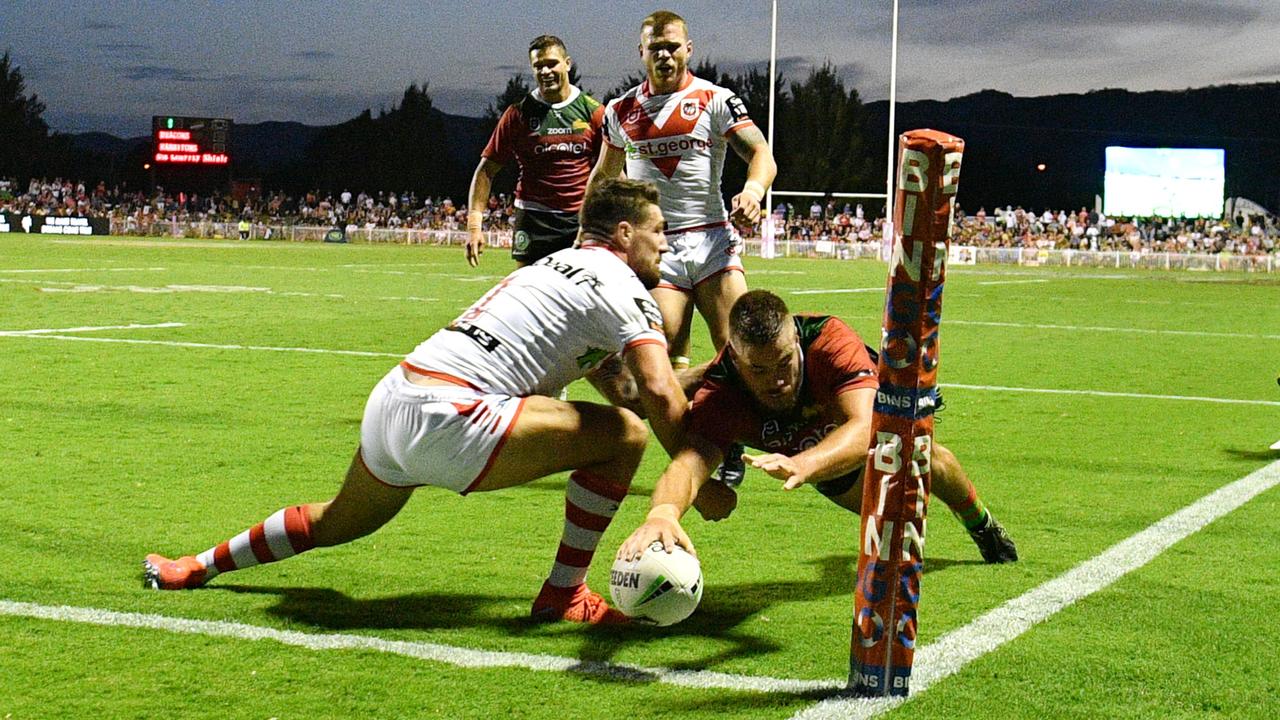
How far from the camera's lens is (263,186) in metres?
130

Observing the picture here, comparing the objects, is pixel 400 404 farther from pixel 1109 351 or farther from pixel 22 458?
pixel 1109 351

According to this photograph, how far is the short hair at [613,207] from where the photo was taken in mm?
5020

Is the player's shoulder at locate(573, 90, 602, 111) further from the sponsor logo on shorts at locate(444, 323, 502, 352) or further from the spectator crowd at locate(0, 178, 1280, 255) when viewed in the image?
the spectator crowd at locate(0, 178, 1280, 255)

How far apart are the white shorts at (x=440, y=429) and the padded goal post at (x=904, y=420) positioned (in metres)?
1.30

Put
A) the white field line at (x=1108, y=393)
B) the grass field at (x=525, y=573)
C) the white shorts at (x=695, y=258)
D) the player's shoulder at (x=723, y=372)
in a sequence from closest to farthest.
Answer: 1. the grass field at (x=525, y=573)
2. the player's shoulder at (x=723, y=372)
3. the white shorts at (x=695, y=258)
4. the white field line at (x=1108, y=393)

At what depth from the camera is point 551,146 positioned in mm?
9602

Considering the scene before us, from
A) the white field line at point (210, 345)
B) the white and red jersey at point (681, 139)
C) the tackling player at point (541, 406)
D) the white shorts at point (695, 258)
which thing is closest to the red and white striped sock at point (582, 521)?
the tackling player at point (541, 406)

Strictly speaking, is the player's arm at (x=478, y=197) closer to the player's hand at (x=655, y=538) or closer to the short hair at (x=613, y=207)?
the short hair at (x=613, y=207)

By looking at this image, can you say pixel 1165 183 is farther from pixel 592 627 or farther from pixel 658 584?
pixel 658 584

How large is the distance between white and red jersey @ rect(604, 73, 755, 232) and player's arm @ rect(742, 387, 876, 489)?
12.2 ft

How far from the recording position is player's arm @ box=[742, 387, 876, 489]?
4.00 m

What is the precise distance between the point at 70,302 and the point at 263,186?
113m

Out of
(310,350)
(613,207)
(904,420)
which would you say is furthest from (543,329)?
(310,350)

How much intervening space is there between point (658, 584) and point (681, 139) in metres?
4.50
